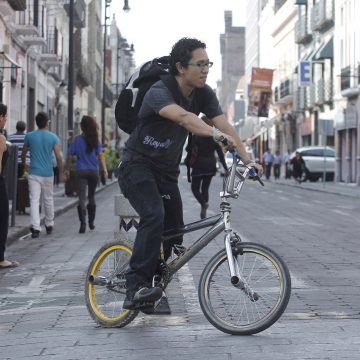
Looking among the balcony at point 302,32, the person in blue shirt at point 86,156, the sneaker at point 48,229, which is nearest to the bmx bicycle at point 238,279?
the person in blue shirt at point 86,156

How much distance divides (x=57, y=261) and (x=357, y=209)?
13.4 metres

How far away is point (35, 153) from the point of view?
49.4 feet

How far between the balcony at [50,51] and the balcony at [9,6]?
11.0m

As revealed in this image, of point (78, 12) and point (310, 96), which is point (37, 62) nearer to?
point (78, 12)

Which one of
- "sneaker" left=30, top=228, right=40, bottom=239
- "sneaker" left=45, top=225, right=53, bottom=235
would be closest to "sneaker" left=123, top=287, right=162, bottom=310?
"sneaker" left=30, top=228, right=40, bottom=239

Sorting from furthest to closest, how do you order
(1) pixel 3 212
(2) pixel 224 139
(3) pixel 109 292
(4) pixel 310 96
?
(4) pixel 310 96, (1) pixel 3 212, (3) pixel 109 292, (2) pixel 224 139

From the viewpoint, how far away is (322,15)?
190 ft

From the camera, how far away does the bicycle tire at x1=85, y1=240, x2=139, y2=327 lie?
7.11m

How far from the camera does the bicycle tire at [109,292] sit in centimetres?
711

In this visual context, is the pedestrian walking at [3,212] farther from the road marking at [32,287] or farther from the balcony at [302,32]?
the balcony at [302,32]

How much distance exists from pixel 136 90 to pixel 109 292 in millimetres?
1369

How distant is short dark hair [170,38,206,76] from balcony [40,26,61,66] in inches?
1342

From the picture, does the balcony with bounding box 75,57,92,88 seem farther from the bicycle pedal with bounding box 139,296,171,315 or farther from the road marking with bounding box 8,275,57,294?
the bicycle pedal with bounding box 139,296,171,315

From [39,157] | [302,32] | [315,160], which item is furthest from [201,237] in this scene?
[302,32]
